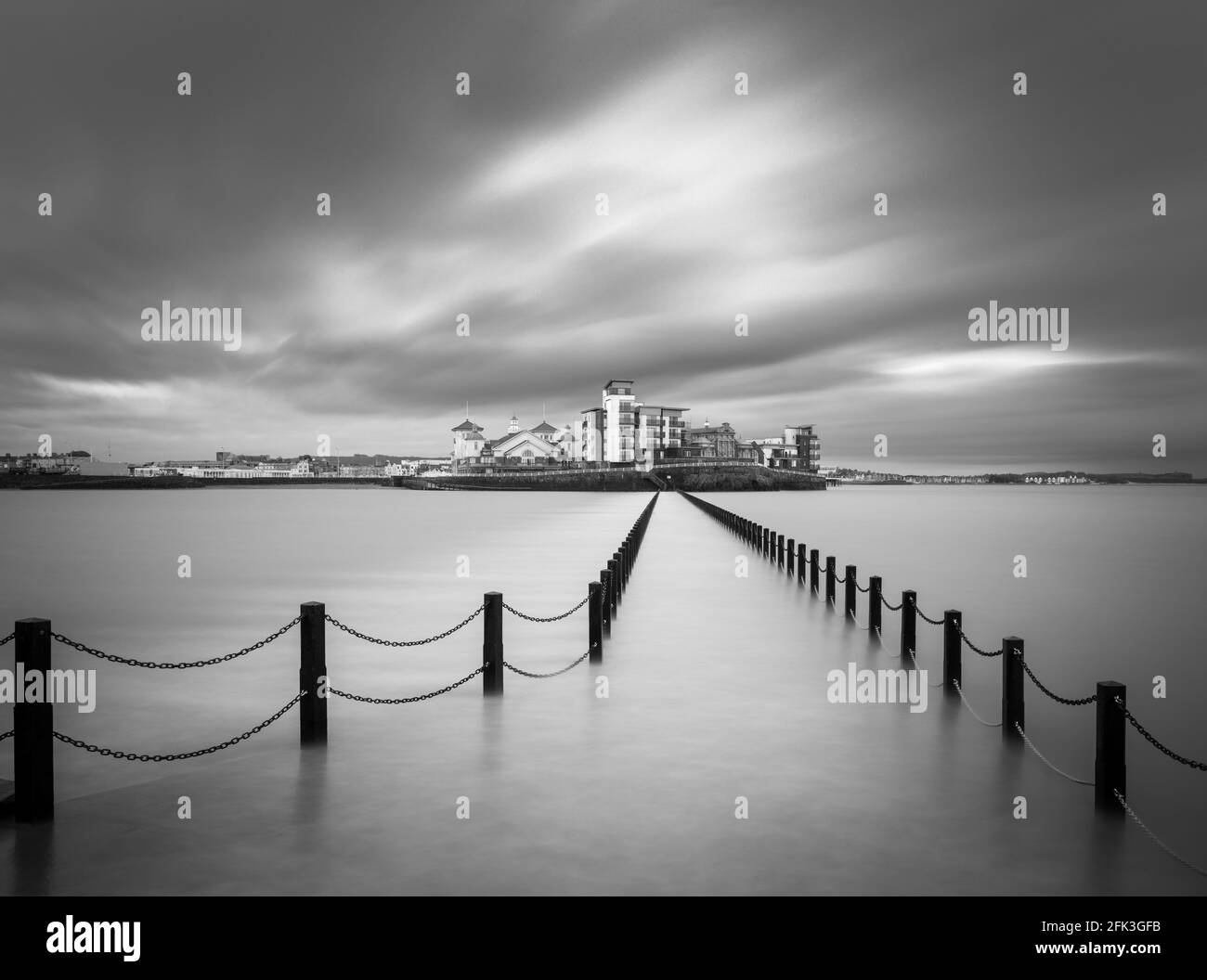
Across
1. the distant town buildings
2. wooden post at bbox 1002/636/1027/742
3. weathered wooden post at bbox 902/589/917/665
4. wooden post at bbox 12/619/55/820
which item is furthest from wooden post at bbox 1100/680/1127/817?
the distant town buildings

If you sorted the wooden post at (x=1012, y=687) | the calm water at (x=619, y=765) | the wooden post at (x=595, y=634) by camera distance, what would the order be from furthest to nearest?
the wooden post at (x=595, y=634) < the wooden post at (x=1012, y=687) < the calm water at (x=619, y=765)

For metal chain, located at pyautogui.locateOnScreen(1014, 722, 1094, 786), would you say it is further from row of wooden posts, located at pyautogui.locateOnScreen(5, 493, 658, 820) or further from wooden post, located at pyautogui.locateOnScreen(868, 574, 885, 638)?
wooden post, located at pyautogui.locateOnScreen(868, 574, 885, 638)

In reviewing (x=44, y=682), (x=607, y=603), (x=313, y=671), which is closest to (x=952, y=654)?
(x=607, y=603)

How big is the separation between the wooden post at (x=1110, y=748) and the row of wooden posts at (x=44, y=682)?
186mm

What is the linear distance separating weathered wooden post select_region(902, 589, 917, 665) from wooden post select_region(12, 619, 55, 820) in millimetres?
10989

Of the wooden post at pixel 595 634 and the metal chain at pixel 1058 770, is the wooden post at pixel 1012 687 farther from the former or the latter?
the wooden post at pixel 595 634

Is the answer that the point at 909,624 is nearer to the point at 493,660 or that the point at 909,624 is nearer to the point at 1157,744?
the point at 493,660

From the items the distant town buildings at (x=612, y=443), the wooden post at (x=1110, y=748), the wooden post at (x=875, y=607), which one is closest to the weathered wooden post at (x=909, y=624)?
the wooden post at (x=875, y=607)

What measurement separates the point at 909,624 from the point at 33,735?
11391 millimetres

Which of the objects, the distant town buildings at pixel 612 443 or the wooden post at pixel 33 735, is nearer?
the wooden post at pixel 33 735

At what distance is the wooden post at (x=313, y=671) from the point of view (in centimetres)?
842

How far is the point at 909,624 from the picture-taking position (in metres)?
13.3
